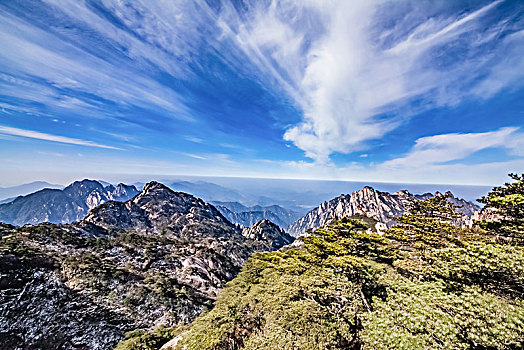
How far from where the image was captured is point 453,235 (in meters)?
23.3

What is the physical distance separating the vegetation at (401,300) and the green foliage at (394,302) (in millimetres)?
57

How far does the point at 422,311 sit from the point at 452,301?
78.2 inches

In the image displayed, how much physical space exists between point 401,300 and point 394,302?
49cm

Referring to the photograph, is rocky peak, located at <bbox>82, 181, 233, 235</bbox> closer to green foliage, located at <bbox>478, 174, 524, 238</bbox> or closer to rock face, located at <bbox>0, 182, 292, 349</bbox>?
rock face, located at <bbox>0, 182, 292, 349</bbox>

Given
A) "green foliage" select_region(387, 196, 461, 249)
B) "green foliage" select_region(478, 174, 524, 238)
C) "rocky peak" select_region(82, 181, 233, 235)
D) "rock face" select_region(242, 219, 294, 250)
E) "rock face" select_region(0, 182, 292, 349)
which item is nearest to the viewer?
"green foliage" select_region(478, 174, 524, 238)

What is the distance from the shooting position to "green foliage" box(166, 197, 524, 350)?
447 inches

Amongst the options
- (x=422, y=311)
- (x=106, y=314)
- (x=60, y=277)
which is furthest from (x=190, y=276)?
(x=422, y=311)

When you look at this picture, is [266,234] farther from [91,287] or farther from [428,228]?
[428,228]

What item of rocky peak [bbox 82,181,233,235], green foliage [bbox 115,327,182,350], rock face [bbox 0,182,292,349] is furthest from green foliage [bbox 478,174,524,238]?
rocky peak [bbox 82,181,233,235]

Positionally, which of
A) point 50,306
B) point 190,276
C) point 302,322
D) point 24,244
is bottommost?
point 190,276

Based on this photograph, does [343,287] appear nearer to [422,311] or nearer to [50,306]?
[422,311]

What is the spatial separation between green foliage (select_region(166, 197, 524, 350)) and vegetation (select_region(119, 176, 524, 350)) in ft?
0.19

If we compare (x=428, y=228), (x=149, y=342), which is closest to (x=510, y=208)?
(x=428, y=228)

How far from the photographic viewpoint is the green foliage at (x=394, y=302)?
11.4 metres
